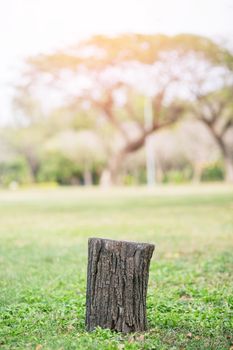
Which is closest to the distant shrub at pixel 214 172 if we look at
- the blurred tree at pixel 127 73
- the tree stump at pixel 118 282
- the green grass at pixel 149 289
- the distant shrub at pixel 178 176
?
the distant shrub at pixel 178 176

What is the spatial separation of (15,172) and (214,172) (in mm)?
21901

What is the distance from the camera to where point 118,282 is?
5.27 meters

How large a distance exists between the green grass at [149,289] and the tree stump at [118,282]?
16 cm

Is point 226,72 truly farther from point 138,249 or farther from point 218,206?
point 138,249

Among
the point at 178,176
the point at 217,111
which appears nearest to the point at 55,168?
the point at 178,176

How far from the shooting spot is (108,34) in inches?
1578

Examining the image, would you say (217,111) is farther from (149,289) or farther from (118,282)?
(118,282)

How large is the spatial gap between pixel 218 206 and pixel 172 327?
16.1 metres

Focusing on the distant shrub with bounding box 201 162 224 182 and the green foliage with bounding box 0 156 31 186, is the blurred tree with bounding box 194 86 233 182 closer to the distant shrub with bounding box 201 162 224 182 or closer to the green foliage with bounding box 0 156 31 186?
the distant shrub with bounding box 201 162 224 182

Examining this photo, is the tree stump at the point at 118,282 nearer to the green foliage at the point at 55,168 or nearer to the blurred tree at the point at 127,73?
the blurred tree at the point at 127,73

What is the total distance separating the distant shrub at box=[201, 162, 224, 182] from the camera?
63000 mm

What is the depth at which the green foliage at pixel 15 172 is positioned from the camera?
65.3m

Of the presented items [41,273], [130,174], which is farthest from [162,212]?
[130,174]

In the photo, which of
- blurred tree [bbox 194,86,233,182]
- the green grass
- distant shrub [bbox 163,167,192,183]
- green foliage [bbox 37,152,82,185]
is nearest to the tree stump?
the green grass
